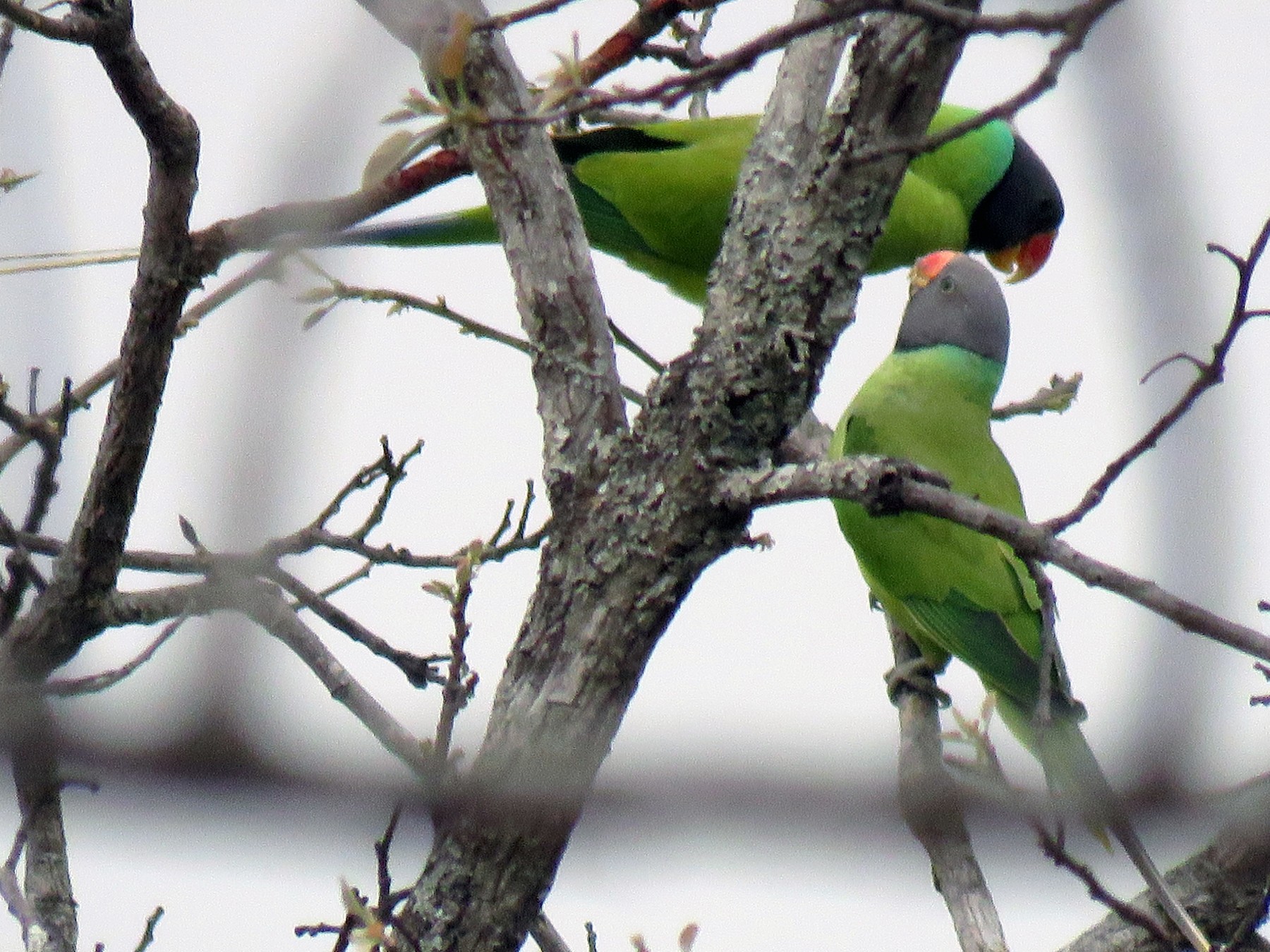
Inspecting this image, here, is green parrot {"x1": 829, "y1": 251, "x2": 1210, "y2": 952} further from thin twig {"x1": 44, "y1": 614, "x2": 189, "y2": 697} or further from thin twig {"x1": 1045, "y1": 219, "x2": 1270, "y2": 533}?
thin twig {"x1": 44, "y1": 614, "x2": 189, "y2": 697}

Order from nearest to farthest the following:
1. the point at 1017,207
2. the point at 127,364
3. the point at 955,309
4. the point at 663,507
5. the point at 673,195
Result: 1. the point at 127,364
2. the point at 663,507
3. the point at 673,195
4. the point at 955,309
5. the point at 1017,207

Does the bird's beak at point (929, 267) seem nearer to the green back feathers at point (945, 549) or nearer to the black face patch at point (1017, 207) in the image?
the green back feathers at point (945, 549)

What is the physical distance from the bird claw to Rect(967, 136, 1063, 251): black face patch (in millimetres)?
1806

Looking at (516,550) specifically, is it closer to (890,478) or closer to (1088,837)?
(890,478)

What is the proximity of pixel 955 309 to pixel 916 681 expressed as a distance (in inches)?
50.0

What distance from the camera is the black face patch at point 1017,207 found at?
14.6 ft

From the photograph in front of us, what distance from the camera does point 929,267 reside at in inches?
155

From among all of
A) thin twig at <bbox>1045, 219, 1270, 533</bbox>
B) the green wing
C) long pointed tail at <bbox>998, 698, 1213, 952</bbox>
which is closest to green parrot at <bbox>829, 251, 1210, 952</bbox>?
the green wing

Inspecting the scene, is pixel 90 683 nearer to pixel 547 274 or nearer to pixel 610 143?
pixel 547 274

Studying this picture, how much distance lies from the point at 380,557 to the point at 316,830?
1.80 meters

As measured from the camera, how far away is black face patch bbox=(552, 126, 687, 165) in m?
3.46

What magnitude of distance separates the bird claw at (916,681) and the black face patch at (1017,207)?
181 cm

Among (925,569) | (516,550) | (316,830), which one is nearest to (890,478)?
(516,550)

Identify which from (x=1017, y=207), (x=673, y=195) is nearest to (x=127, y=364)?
(x=673, y=195)
